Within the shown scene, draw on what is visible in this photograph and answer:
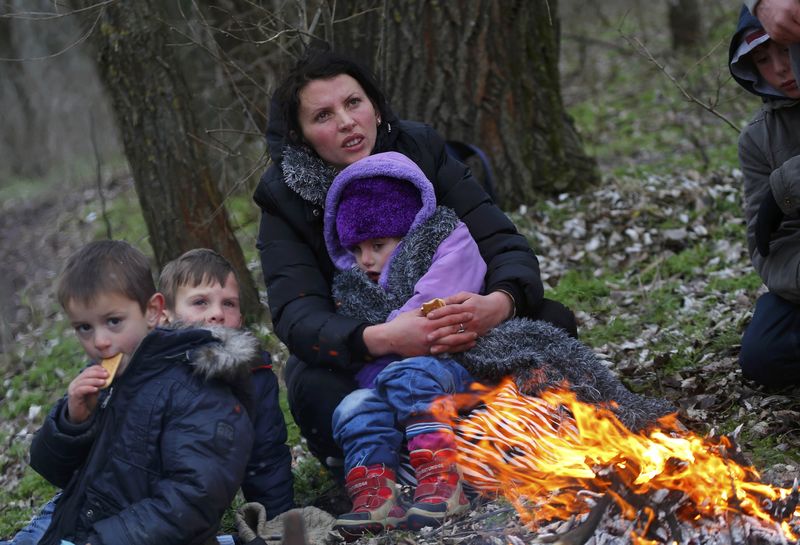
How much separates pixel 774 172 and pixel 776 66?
0.51 metres

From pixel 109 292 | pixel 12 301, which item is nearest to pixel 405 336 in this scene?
pixel 109 292

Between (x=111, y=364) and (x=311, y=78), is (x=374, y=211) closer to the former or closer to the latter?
(x=311, y=78)

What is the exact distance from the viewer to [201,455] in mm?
3385

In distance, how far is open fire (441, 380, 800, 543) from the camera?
310 centimetres

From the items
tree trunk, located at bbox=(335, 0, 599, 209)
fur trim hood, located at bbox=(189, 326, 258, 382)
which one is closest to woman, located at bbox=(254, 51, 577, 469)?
fur trim hood, located at bbox=(189, 326, 258, 382)

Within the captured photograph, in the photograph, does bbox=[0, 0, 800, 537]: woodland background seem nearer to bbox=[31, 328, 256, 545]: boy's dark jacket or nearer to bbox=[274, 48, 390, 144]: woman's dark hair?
bbox=[274, 48, 390, 144]: woman's dark hair

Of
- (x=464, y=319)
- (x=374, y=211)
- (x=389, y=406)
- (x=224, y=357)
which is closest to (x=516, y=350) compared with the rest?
(x=464, y=319)

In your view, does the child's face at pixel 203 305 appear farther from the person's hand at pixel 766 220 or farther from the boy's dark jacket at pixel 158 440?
the person's hand at pixel 766 220

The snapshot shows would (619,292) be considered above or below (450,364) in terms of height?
below

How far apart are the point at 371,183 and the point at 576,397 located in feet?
4.38

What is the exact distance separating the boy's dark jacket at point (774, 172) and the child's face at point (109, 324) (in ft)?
9.52

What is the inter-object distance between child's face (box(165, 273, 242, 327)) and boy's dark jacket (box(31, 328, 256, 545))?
0.68 meters

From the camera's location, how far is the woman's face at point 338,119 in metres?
4.41

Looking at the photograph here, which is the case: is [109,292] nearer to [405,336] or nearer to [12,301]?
[405,336]
